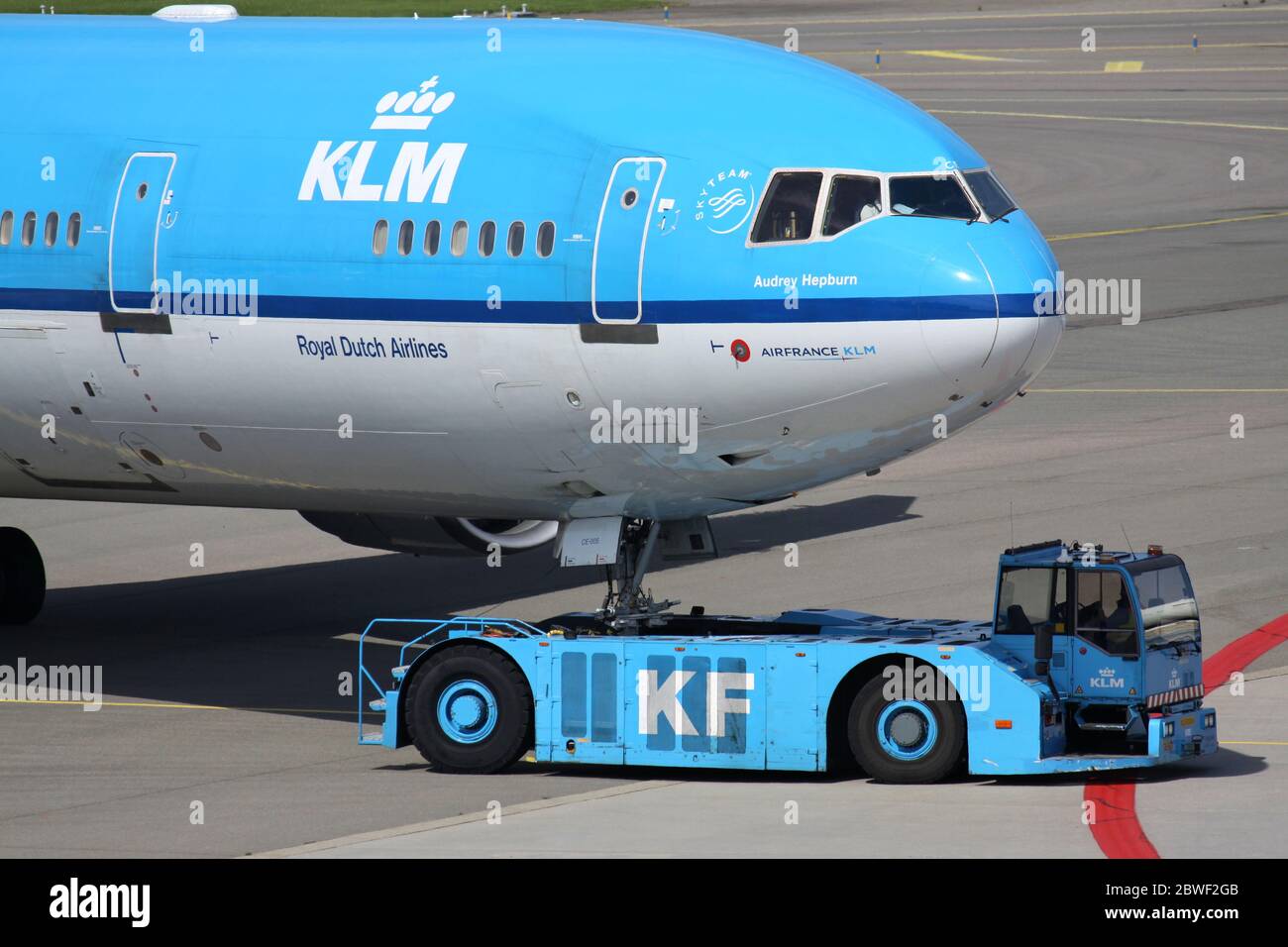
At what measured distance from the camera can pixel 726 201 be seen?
22047 millimetres

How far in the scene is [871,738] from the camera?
2170cm

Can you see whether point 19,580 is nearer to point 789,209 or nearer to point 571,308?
point 571,308

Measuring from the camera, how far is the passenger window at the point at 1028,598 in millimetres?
22234

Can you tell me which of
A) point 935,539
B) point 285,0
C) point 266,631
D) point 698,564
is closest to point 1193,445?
point 935,539

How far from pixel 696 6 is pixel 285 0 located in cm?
2465

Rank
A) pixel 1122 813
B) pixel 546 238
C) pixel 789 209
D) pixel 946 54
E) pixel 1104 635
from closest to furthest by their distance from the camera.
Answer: pixel 1122 813
pixel 1104 635
pixel 789 209
pixel 546 238
pixel 946 54

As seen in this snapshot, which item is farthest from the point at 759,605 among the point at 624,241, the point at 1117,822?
the point at 1117,822

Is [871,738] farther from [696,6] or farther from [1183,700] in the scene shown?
[696,6]

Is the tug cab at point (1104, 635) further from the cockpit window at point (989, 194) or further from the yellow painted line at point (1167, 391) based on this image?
the yellow painted line at point (1167, 391)

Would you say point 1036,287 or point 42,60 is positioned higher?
point 42,60

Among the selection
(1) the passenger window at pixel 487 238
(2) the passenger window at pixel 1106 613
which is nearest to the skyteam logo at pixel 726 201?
(1) the passenger window at pixel 487 238

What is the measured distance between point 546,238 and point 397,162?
6.44 feet

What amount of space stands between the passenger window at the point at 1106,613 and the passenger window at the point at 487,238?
6.60m

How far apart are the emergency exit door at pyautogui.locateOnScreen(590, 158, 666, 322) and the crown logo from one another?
2336 mm
